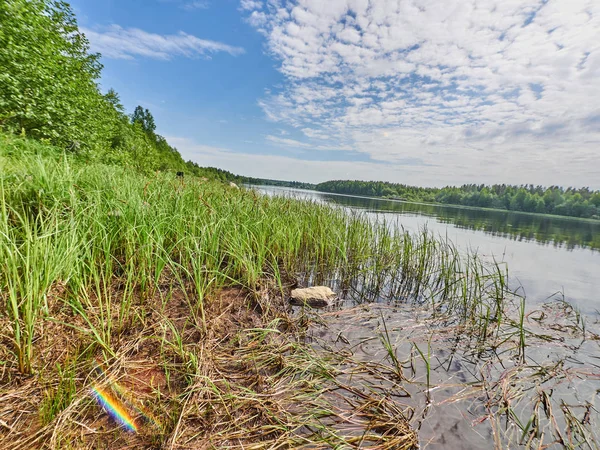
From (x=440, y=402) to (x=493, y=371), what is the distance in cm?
90

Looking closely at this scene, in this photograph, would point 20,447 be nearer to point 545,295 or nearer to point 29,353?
point 29,353

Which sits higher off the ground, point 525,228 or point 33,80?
point 33,80

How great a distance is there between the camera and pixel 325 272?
4719 mm

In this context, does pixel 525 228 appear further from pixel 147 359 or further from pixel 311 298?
pixel 147 359

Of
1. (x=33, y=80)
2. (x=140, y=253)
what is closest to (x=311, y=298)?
(x=140, y=253)

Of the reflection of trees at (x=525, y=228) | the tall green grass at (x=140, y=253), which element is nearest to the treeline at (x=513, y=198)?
the reflection of trees at (x=525, y=228)

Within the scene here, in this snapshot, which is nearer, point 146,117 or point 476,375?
point 476,375

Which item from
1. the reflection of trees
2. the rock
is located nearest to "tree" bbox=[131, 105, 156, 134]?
the reflection of trees

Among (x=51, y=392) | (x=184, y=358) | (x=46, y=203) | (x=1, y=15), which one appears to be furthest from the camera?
(x=1, y=15)

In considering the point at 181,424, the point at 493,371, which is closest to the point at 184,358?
the point at 181,424

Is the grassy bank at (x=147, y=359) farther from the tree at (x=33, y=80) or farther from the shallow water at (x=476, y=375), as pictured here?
the tree at (x=33, y=80)

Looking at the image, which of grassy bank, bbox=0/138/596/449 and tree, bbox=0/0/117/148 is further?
tree, bbox=0/0/117/148

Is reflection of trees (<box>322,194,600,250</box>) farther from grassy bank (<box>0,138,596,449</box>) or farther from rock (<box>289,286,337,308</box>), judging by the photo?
grassy bank (<box>0,138,596,449</box>)

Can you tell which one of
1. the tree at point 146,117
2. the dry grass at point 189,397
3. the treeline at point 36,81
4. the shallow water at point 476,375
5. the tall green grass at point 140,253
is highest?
the tree at point 146,117
